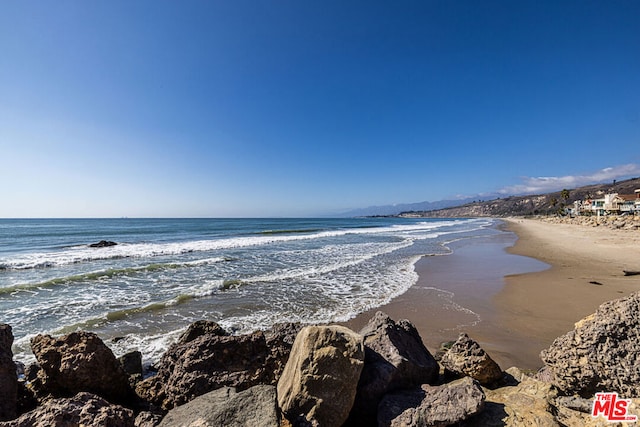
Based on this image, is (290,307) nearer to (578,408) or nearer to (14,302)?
(578,408)

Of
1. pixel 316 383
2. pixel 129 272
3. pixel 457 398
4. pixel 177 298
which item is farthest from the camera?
pixel 129 272

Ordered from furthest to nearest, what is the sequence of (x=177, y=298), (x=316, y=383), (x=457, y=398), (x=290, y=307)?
(x=177, y=298) < (x=290, y=307) < (x=316, y=383) < (x=457, y=398)

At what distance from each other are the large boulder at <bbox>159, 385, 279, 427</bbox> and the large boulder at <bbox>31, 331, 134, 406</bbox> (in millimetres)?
1811

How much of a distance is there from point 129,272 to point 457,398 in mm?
16728

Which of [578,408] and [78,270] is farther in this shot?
[78,270]

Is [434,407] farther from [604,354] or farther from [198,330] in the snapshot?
[198,330]

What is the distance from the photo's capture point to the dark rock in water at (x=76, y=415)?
2311 mm

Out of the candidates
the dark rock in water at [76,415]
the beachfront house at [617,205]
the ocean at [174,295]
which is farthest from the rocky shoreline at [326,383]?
the beachfront house at [617,205]

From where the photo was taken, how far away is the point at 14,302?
9.62 m

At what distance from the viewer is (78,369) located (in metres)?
3.64

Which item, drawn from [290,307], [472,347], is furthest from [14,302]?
[472,347]

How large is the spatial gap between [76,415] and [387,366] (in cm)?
322

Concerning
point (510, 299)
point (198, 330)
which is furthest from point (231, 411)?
point (510, 299)

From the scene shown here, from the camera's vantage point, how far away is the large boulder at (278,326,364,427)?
10.00 ft
